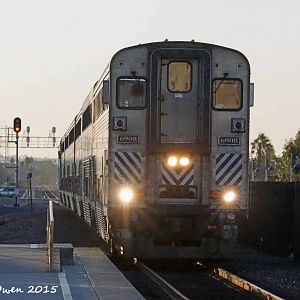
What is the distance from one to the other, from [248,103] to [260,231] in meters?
7.28

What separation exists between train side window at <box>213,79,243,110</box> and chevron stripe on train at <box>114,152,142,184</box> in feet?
6.25

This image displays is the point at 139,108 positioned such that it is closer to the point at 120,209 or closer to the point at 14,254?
the point at 120,209

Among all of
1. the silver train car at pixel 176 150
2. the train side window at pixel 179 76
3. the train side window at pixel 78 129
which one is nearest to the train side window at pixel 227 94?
the silver train car at pixel 176 150

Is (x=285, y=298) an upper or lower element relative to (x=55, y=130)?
lower

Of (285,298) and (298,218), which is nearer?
(285,298)

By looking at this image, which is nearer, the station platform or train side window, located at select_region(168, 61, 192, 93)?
the station platform

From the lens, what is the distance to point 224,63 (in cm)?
1906

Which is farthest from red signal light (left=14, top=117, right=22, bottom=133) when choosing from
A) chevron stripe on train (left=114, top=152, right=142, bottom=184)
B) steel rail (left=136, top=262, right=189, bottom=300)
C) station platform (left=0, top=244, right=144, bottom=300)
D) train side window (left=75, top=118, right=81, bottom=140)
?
chevron stripe on train (left=114, top=152, right=142, bottom=184)

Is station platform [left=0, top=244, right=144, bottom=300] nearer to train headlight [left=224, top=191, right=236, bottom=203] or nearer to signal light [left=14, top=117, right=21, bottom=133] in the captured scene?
train headlight [left=224, top=191, right=236, bottom=203]

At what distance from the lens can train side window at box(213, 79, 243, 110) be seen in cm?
1908

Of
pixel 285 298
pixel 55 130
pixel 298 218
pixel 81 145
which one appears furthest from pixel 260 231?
pixel 55 130

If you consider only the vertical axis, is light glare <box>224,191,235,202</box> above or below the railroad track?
above

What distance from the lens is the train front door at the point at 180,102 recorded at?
18859 mm

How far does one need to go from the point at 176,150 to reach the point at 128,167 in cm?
101
